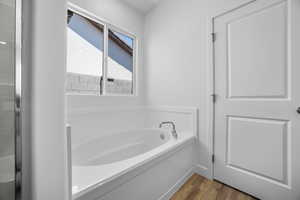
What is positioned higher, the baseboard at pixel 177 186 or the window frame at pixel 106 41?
the window frame at pixel 106 41

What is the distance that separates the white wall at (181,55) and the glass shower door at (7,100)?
1.78 m

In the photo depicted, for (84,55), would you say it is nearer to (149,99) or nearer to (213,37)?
(149,99)

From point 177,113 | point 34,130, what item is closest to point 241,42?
point 177,113

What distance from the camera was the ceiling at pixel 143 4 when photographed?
90.2 inches

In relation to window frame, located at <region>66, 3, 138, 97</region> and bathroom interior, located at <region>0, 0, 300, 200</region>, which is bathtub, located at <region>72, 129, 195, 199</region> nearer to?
bathroom interior, located at <region>0, 0, 300, 200</region>

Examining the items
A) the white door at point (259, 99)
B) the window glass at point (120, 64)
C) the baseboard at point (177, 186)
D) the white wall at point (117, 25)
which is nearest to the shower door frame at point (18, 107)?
the baseboard at point (177, 186)

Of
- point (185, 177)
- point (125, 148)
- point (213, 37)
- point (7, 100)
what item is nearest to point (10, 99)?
point (7, 100)

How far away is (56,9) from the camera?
0.50 metres

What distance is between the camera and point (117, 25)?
7.17ft

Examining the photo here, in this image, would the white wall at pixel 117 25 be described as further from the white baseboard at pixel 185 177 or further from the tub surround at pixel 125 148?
the white baseboard at pixel 185 177

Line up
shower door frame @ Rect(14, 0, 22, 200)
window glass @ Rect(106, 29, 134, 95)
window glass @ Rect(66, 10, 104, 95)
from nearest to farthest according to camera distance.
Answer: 1. shower door frame @ Rect(14, 0, 22, 200)
2. window glass @ Rect(66, 10, 104, 95)
3. window glass @ Rect(106, 29, 134, 95)

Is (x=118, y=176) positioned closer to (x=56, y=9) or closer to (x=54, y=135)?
(x=54, y=135)

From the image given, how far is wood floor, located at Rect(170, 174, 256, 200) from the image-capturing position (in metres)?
1.35

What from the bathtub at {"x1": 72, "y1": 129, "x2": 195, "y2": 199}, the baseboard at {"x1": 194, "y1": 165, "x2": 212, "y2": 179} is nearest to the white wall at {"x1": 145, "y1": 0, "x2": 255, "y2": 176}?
the baseboard at {"x1": 194, "y1": 165, "x2": 212, "y2": 179}
